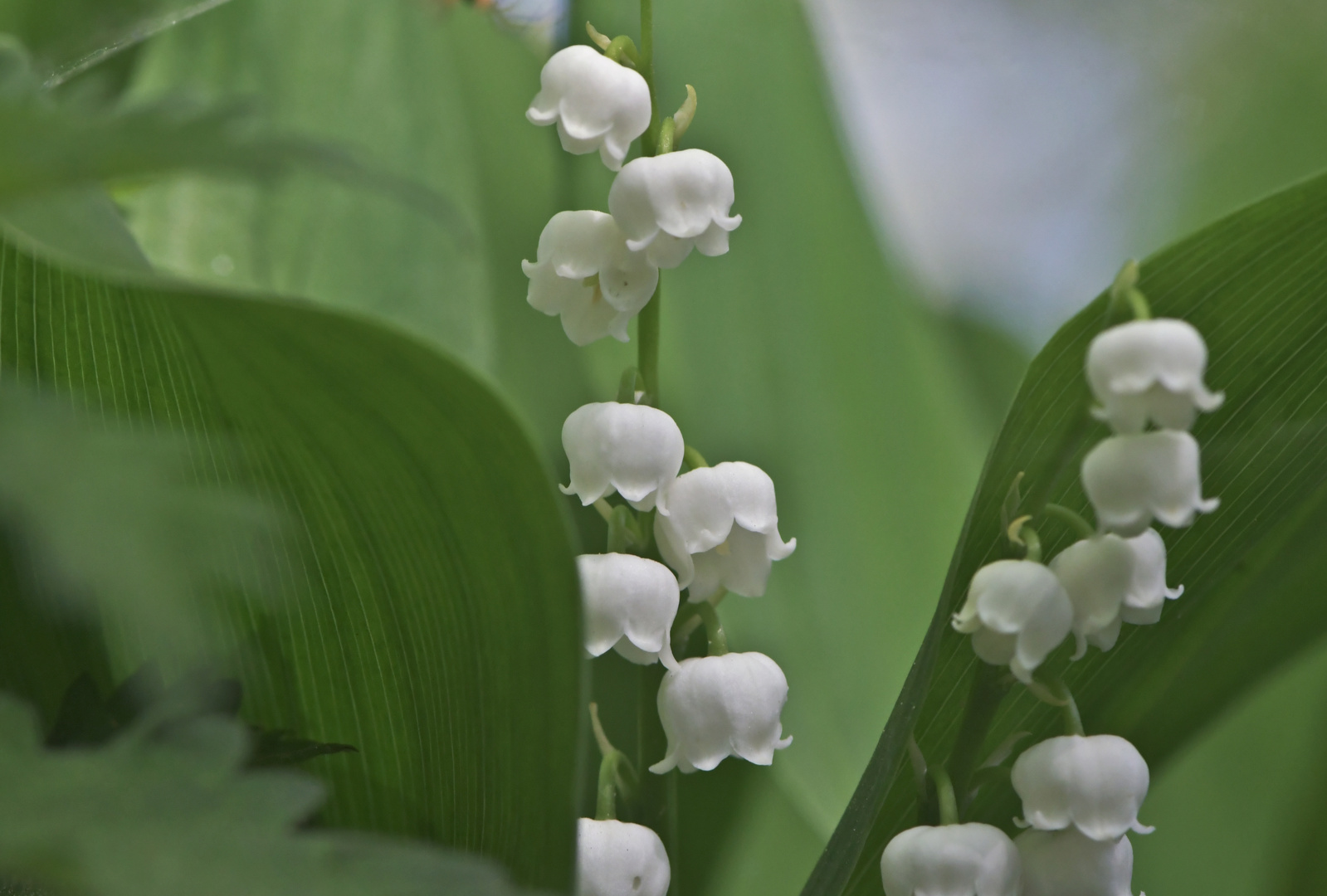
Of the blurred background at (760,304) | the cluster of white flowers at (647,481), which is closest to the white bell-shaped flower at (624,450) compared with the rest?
the cluster of white flowers at (647,481)

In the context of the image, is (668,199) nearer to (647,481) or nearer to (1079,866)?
(647,481)

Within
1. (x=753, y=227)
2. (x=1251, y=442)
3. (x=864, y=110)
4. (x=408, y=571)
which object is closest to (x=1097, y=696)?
(x=1251, y=442)

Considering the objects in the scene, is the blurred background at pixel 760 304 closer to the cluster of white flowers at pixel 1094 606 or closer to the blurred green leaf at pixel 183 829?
the cluster of white flowers at pixel 1094 606

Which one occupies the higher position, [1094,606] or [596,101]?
[596,101]

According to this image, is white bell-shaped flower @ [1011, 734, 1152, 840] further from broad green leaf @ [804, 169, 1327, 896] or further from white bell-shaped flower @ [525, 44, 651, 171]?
white bell-shaped flower @ [525, 44, 651, 171]

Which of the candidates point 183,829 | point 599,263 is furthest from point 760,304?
point 183,829

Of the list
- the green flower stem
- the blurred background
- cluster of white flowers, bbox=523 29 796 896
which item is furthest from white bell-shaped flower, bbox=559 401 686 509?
the blurred background
